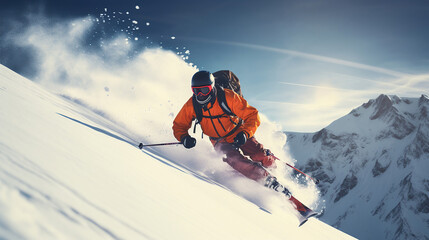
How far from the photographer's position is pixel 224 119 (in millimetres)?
6215

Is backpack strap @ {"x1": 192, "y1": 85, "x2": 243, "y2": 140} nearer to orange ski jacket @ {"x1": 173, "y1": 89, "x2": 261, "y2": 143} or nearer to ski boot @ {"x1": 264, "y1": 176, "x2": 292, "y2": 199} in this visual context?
orange ski jacket @ {"x1": 173, "y1": 89, "x2": 261, "y2": 143}

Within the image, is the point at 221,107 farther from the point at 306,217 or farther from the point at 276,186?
the point at 306,217

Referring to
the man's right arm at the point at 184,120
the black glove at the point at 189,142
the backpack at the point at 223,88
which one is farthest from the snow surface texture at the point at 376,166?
the black glove at the point at 189,142

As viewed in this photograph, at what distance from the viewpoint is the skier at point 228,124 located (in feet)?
19.0

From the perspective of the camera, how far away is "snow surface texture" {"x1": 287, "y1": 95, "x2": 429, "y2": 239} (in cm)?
12494

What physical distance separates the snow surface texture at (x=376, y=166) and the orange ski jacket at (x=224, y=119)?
5989 inches

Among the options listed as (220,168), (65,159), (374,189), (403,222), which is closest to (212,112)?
(220,168)

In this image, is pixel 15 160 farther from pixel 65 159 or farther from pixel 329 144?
pixel 329 144

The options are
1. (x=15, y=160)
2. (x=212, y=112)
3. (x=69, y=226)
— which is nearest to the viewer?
(x=69, y=226)

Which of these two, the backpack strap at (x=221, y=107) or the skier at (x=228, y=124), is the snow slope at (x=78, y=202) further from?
the backpack strap at (x=221, y=107)

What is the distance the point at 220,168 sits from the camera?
715 cm

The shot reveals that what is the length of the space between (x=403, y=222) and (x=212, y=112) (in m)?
157

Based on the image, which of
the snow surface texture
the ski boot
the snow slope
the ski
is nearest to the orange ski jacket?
the ski boot

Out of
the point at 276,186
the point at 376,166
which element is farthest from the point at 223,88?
the point at 376,166
